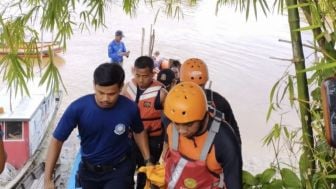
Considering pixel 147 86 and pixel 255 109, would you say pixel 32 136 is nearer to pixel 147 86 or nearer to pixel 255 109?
pixel 147 86

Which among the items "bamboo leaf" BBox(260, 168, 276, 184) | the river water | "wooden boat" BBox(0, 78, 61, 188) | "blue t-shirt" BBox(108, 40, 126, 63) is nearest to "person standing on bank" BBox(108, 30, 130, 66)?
"blue t-shirt" BBox(108, 40, 126, 63)

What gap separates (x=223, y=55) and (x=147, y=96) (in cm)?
1629

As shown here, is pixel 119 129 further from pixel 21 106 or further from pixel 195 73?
pixel 21 106

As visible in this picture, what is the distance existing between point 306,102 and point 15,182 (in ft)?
24.1

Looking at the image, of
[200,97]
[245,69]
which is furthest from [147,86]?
[245,69]

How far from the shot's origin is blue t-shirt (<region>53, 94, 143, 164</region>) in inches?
118

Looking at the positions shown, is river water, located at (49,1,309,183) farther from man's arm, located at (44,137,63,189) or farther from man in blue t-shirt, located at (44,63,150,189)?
man's arm, located at (44,137,63,189)

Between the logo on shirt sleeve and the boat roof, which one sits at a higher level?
the logo on shirt sleeve

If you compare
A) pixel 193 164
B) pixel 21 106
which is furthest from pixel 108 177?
pixel 21 106

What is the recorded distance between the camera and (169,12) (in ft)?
14.1

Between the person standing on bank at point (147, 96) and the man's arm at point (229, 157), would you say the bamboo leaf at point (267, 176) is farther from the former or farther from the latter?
the person standing on bank at point (147, 96)

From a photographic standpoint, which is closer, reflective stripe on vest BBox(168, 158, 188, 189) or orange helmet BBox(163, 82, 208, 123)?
orange helmet BBox(163, 82, 208, 123)

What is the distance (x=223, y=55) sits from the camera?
2016cm

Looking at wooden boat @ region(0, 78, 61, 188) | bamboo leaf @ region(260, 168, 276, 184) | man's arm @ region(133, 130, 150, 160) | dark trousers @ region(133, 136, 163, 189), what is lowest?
wooden boat @ region(0, 78, 61, 188)
